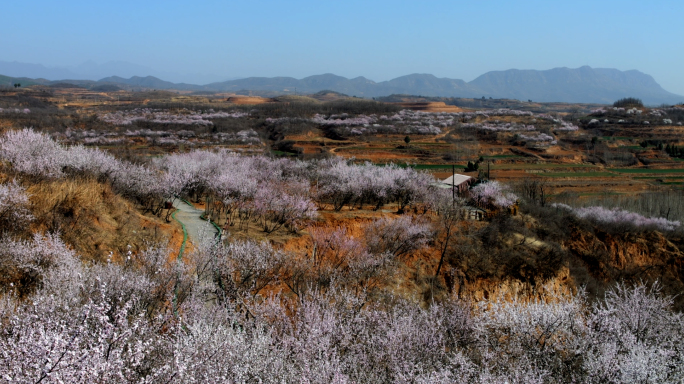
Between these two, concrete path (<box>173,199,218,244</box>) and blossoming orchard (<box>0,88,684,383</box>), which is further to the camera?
concrete path (<box>173,199,218,244</box>)

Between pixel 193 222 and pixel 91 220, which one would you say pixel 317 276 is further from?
pixel 91 220

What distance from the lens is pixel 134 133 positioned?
64.4m

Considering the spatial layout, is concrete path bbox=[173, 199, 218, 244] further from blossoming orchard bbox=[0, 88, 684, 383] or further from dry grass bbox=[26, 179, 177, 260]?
dry grass bbox=[26, 179, 177, 260]

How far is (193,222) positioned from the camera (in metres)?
19.4

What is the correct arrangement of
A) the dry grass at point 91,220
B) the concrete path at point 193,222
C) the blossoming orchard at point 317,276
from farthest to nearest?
the concrete path at point 193,222, the dry grass at point 91,220, the blossoming orchard at point 317,276

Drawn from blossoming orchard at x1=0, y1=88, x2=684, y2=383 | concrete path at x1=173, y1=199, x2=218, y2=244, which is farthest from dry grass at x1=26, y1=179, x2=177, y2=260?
concrete path at x1=173, y1=199, x2=218, y2=244

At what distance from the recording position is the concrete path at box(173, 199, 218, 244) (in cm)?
1691

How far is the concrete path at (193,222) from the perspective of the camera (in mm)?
16906

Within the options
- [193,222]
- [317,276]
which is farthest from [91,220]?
[317,276]

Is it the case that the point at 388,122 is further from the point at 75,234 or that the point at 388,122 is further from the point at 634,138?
the point at 75,234

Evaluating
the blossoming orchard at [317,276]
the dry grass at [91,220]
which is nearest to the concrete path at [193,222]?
the blossoming orchard at [317,276]

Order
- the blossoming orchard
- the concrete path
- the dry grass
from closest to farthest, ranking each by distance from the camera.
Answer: the blossoming orchard < the dry grass < the concrete path

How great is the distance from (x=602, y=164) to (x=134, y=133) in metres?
67.3

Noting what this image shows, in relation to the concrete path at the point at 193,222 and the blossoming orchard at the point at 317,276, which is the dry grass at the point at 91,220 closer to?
the blossoming orchard at the point at 317,276
